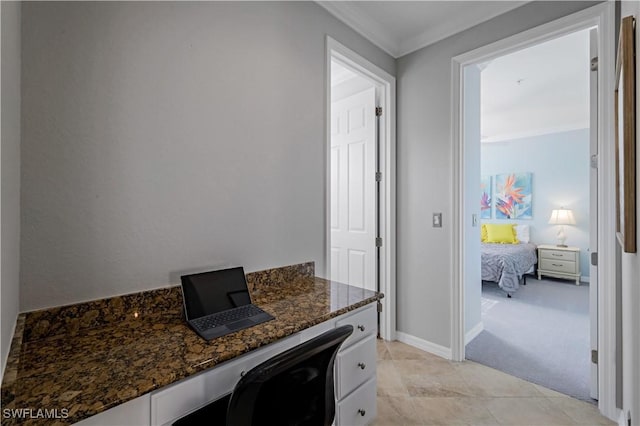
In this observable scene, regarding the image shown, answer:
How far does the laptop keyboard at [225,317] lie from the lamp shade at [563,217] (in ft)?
18.9

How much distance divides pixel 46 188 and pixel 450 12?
2.68 metres

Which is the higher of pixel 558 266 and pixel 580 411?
pixel 558 266

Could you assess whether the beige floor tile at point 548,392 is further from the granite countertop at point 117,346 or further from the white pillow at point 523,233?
the white pillow at point 523,233

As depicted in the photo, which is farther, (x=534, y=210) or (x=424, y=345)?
(x=534, y=210)

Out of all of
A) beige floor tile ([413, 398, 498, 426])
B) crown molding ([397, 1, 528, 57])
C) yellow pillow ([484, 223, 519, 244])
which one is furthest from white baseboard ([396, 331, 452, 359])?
yellow pillow ([484, 223, 519, 244])

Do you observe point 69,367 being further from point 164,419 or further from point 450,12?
point 450,12

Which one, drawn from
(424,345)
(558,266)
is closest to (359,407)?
(424,345)

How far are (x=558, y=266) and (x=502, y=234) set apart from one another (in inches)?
37.7

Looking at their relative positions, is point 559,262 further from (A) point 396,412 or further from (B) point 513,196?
(A) point 396,412

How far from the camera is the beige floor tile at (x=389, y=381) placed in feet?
6.55

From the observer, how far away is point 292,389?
3.10 feet

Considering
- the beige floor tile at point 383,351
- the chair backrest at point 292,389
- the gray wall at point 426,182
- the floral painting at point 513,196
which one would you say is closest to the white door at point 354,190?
the gray wall at point 426,182

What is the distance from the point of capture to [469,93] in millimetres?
2635

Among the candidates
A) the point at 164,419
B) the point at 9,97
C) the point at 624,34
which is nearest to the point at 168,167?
the point at 9,97
